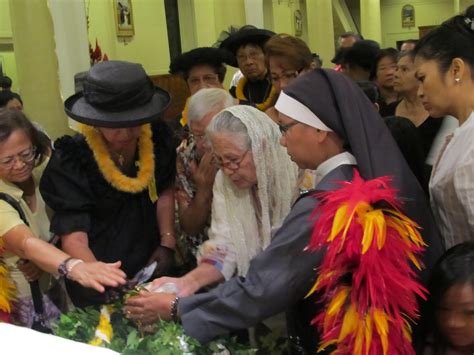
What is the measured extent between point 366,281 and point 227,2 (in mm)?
6316

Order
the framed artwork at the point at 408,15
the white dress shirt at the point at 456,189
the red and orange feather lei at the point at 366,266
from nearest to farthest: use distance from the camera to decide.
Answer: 1. the red and orange feather lei at the point at 366,266
2. the white dress shirt at the point at 456,189
3. the framed artwork at the point at 408,15

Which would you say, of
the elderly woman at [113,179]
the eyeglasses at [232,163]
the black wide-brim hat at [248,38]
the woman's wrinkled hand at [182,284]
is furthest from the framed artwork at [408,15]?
the woman's wrinkled hand at [182,284]

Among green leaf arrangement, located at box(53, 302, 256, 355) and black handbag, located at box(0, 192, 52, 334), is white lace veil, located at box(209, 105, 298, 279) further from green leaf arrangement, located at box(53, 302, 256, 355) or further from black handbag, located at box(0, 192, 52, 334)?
black handbag, located at box(0, 192, 52, 334)

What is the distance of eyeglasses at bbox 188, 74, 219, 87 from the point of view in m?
3.35

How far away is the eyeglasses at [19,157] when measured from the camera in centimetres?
214

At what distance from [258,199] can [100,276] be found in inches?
26.2

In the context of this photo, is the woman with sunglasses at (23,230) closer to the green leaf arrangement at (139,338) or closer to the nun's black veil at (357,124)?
the green leaf arrangement at (139,338)

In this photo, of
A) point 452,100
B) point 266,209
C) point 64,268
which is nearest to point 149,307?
point 64,268

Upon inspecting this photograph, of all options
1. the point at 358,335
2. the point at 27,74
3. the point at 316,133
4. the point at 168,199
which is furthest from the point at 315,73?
the point at 27,74

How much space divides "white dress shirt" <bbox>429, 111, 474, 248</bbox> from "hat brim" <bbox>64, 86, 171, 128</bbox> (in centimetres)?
104

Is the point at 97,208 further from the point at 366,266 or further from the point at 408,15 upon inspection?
the point at 408,15

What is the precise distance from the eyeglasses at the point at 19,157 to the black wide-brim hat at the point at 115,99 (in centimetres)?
21

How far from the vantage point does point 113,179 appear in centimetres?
223

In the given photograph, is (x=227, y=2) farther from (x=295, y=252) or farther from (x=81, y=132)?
(x=295, y=252)
